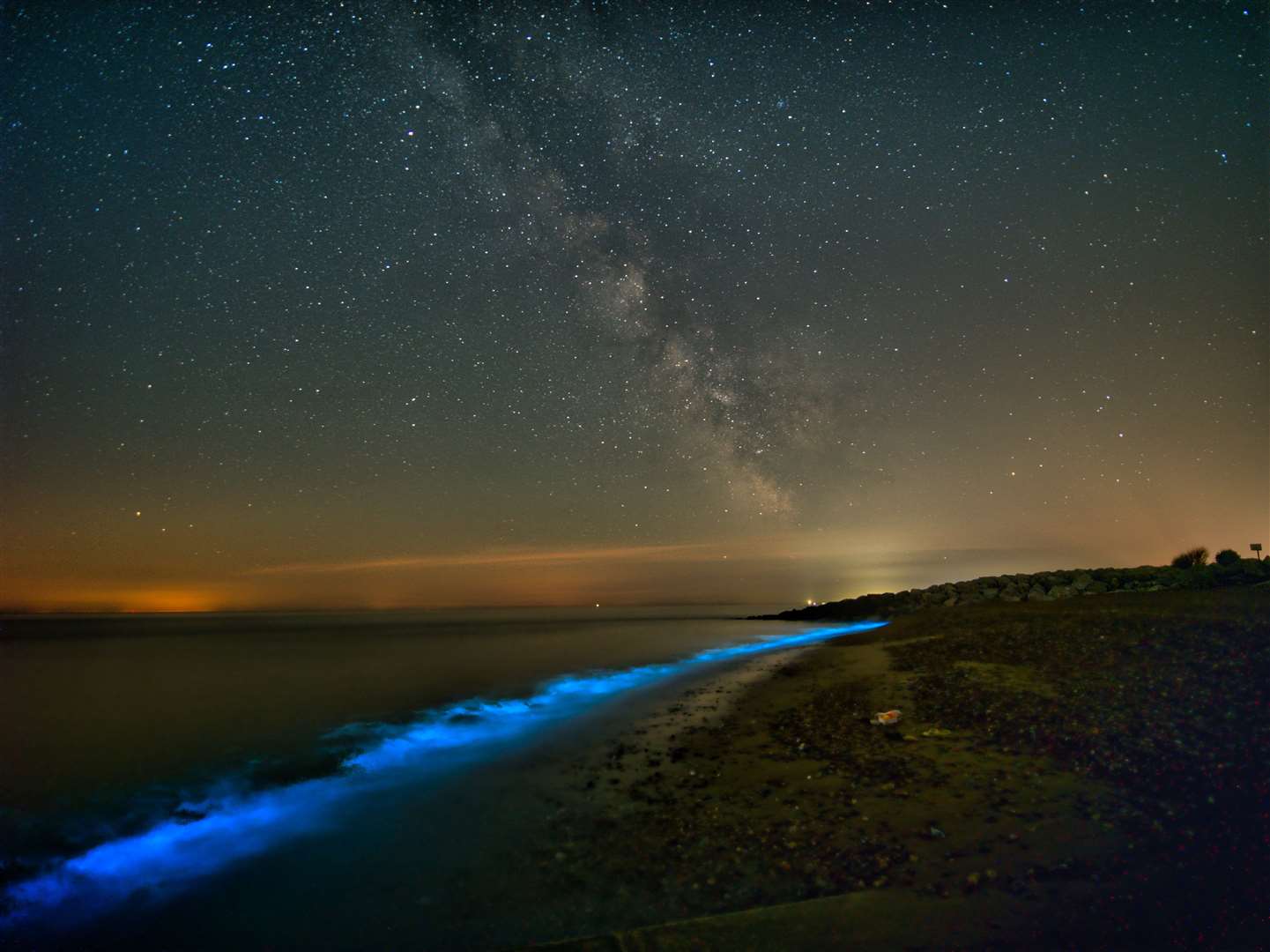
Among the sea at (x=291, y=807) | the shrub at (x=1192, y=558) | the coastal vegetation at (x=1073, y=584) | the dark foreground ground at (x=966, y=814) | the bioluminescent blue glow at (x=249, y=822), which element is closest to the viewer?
the dark foreground ground at (x=966, y=814)

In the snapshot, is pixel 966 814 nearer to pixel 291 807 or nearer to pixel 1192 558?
pixel 291 807

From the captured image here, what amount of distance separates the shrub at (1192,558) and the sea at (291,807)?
95.9 ft

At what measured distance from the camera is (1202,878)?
167 inches

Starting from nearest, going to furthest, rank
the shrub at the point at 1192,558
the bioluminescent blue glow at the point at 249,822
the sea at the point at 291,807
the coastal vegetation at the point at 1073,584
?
1. the sea at the point at 291,807
2. the bioluminescent blue glow at the point at 249,822
3. the coastal vegetation at the point at 1073,584
4. the shrub at the point at 1192,558

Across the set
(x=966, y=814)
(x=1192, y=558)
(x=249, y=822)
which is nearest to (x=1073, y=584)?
(x=1192, y=558)

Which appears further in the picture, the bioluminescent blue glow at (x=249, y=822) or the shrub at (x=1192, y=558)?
the shrub at (x=1192, y=558)

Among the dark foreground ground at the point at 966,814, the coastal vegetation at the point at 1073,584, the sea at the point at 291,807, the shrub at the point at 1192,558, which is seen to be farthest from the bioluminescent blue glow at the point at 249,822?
the shrub at the point at 1192,558

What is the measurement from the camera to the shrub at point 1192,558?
35.8 m

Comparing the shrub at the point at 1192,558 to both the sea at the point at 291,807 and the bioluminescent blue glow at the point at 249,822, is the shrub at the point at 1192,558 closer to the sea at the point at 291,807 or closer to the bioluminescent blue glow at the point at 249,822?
the sea at the point at 291,807

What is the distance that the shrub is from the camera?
35781 mm

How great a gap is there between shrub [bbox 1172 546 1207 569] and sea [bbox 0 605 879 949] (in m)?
29.2

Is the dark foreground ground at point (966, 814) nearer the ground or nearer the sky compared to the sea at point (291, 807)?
nearer the sky

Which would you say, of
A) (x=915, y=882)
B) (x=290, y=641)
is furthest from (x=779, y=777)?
(x=290, y=641)

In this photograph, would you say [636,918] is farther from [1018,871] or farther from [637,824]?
[1018,871]
